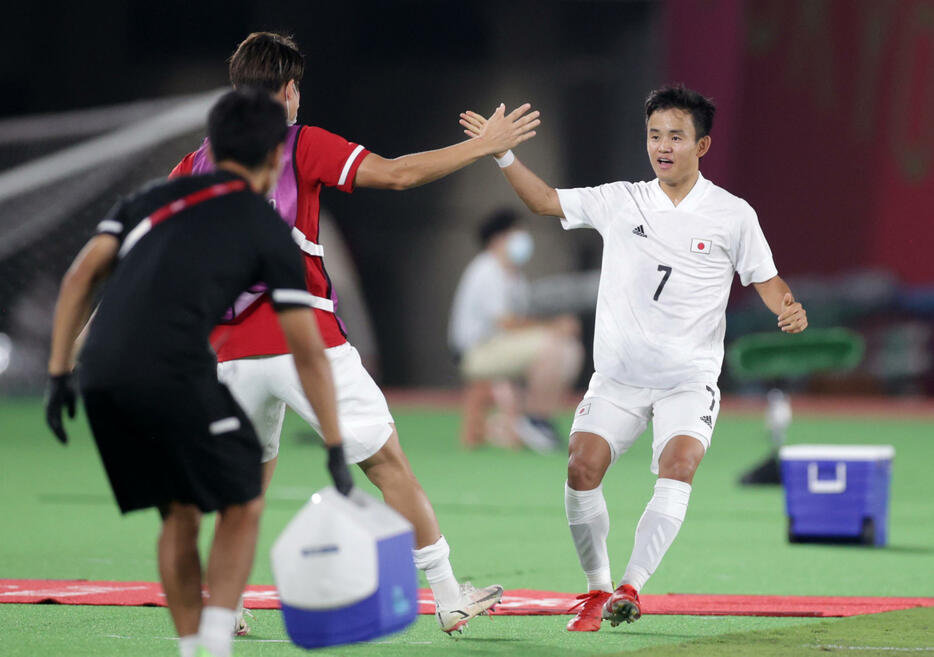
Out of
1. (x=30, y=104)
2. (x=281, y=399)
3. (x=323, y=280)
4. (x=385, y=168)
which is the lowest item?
(x=281, y=399)

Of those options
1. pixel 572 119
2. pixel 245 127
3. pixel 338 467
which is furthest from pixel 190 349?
pixel 572 119

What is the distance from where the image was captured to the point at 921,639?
16.8 ft

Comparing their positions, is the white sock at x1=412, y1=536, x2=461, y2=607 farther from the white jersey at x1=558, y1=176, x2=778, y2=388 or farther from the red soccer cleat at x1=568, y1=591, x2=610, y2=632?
the white jersey at x1=558, y1=176, x2=778, y2=388

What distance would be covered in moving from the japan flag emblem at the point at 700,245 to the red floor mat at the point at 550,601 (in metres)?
1.42

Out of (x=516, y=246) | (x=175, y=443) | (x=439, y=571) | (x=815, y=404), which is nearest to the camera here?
(x=175, y=443)

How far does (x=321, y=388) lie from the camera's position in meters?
3.98

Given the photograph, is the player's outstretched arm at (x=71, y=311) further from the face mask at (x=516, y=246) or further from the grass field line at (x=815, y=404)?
the grass field line at (x=815, y=404)

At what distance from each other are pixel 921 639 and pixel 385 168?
249cm

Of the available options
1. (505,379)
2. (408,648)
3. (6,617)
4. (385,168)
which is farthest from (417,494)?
(505,379)

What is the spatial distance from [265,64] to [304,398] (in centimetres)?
118

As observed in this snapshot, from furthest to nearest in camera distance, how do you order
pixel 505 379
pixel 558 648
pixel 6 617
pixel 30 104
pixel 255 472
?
pixel 30 104, pixel 505 379, pixel 6 617, pixel 558 648, pixel 255 472

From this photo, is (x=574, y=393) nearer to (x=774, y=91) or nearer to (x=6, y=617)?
(x=774, y=91)

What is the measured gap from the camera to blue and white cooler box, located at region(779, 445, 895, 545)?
8.01m

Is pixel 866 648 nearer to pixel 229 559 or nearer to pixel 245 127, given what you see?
pixel 229 559
